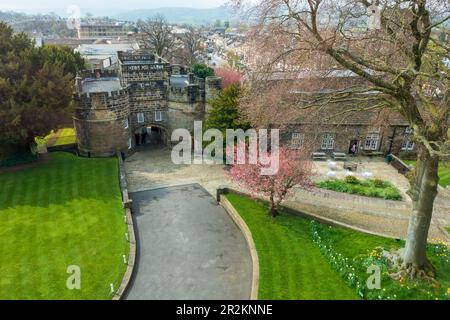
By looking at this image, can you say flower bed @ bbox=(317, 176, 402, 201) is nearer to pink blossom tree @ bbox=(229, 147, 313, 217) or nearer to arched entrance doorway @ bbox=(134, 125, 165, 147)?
pink blossom tree @ bbox=(229, 147, 313, 217)

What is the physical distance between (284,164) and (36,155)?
2311cm

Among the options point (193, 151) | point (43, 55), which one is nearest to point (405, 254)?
point (193, 151)

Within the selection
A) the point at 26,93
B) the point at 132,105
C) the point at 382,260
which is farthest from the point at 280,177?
the point at 26,93

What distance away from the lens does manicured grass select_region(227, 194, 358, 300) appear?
55.3 ft

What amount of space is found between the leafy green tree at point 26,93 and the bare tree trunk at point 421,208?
25.9 meters

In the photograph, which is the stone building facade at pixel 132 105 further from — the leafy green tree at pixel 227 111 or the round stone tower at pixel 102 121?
the leafy green tree at pixel 227 111

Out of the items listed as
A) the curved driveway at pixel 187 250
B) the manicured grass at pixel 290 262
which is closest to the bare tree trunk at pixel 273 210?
the manicured grass at pixel 290 262

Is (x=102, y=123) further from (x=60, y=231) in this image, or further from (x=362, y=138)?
(x=362, y=138)

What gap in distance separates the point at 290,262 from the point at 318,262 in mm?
1456

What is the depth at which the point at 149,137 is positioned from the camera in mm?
41562

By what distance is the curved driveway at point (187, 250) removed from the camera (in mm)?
17906

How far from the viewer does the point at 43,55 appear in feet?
99.6

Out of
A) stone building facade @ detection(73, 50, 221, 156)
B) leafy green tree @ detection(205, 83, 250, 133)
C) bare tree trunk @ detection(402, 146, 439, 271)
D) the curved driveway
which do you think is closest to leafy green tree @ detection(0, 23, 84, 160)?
stone building facade @ detection(73, 50, 221, 156)
